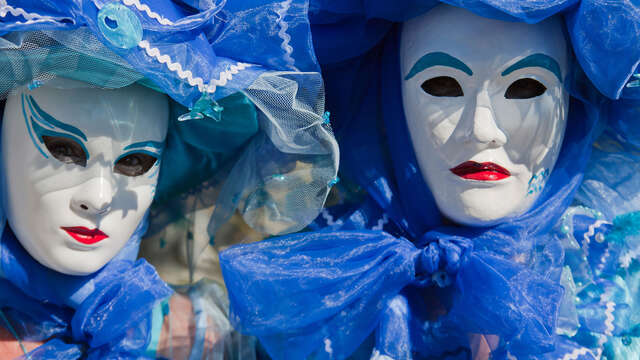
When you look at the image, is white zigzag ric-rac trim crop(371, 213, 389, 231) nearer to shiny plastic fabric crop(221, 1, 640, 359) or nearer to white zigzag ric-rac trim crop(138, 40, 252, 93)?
shiny plastic fabric crop(221, 1, 640, 359)

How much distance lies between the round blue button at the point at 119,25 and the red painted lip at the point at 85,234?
1.17ft

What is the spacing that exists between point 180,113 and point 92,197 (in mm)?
226

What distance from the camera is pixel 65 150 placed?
1320mm

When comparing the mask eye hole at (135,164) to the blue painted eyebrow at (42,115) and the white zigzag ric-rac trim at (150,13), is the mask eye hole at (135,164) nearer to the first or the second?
the blue painted eyebrow at (42,115)

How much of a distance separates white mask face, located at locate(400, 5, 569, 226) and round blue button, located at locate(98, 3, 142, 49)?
52 centimetres

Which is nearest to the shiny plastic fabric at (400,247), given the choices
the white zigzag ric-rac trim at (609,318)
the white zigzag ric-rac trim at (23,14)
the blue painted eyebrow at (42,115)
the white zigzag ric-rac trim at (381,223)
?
the white zigzag ric-rac trim at (381,223)

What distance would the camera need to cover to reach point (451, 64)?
4.53ft

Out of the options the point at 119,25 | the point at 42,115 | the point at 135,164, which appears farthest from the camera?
the point at 135,164

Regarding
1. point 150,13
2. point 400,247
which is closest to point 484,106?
point 400,247

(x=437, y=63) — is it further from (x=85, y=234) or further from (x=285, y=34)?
(x=85, y=234)

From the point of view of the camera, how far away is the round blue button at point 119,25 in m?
1.11

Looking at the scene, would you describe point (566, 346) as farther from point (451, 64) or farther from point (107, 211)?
point (107, 211)

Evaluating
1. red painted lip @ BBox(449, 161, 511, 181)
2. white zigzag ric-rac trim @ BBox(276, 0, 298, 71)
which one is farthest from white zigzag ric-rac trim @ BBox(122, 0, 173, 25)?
red painted lip @ BBox(449, 161, 511, 181)

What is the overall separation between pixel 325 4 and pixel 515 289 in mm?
574
